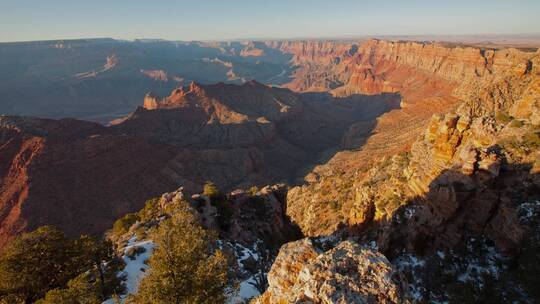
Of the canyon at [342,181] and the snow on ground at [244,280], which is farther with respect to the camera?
the snow on ground at [244,280]

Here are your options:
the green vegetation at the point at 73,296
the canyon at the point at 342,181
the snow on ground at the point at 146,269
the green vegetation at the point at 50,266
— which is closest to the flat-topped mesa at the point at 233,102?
the canyon at the point at 342,181

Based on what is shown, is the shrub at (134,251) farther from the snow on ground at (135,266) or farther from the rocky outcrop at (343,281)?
the rocky outcrop at (343,281)

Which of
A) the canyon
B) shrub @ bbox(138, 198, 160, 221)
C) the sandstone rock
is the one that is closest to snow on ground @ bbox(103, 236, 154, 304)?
the canyon

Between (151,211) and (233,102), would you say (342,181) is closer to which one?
(151,211)

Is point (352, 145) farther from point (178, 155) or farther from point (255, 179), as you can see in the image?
point (178, 155)

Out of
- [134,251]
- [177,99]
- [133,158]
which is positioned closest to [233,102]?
[177,99]

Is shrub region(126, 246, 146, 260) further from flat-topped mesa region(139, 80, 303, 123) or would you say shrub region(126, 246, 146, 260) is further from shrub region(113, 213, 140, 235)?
flat-topped mesa region(139, 80, 303, 123)

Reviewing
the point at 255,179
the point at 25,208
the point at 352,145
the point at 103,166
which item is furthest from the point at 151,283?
the point at 352,145
